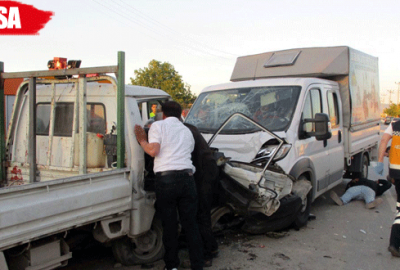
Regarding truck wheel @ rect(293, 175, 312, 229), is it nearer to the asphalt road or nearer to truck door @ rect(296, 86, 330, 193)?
the asphalt road

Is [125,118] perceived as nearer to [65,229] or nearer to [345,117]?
[65,229]

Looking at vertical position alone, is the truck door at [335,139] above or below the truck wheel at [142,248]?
above

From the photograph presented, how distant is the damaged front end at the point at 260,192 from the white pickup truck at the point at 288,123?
12 mm

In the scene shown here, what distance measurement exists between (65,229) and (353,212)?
5.18 metres

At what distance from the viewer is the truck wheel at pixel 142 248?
421cm

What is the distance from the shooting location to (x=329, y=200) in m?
7.66

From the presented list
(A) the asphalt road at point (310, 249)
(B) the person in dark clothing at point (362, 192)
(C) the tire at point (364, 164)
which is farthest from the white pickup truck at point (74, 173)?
(C) the tire at point (364, 164)

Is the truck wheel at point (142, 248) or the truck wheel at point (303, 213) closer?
the truck wheel at point (142, 248)

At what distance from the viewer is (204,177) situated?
4.32 metres

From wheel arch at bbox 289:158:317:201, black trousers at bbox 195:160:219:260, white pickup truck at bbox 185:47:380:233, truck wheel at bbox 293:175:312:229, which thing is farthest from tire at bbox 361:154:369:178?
black trousers at bbox 195:160:219:260

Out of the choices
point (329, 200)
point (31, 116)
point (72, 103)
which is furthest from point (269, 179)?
point (329, 200)

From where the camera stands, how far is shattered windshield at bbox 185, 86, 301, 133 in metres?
5.57

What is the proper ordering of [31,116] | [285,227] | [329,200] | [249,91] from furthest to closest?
1. [329,200]
2. [249,91]
3. [285,227]
4. [31,116]

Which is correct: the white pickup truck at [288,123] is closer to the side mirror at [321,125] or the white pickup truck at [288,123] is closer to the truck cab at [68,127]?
the side mirror at [321,125]
